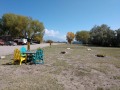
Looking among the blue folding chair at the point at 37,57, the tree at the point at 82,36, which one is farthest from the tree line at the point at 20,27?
the blue folding chair at the point at 37,57

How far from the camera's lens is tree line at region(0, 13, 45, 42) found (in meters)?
63.2

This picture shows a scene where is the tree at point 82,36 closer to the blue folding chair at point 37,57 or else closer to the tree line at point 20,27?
the tree line at point 20,27

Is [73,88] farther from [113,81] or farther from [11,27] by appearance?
[11,27]

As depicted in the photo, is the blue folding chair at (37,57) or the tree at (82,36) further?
the tree at (82,36)

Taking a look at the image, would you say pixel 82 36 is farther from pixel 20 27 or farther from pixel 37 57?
pixel 37 57

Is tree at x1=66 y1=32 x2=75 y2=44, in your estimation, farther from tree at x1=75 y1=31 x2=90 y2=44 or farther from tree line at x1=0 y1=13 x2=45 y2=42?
tree line at x1=0 y1=13 x2=45 y2=42

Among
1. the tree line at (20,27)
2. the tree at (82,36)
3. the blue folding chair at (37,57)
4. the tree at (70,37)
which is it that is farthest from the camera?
the tree at (70,37)

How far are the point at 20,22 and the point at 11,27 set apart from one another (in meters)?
3.92

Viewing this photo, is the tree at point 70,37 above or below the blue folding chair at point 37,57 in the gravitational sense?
above

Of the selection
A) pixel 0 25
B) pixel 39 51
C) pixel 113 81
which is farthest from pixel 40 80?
pixel 0 25

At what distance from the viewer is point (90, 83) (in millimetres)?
6258

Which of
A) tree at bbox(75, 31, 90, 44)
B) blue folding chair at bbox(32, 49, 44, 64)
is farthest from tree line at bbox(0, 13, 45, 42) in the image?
blue folding chair at bbox(32, 49, 44, 64)

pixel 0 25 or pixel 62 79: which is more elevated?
pixel 0 25

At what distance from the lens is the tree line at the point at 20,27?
63156 mm
